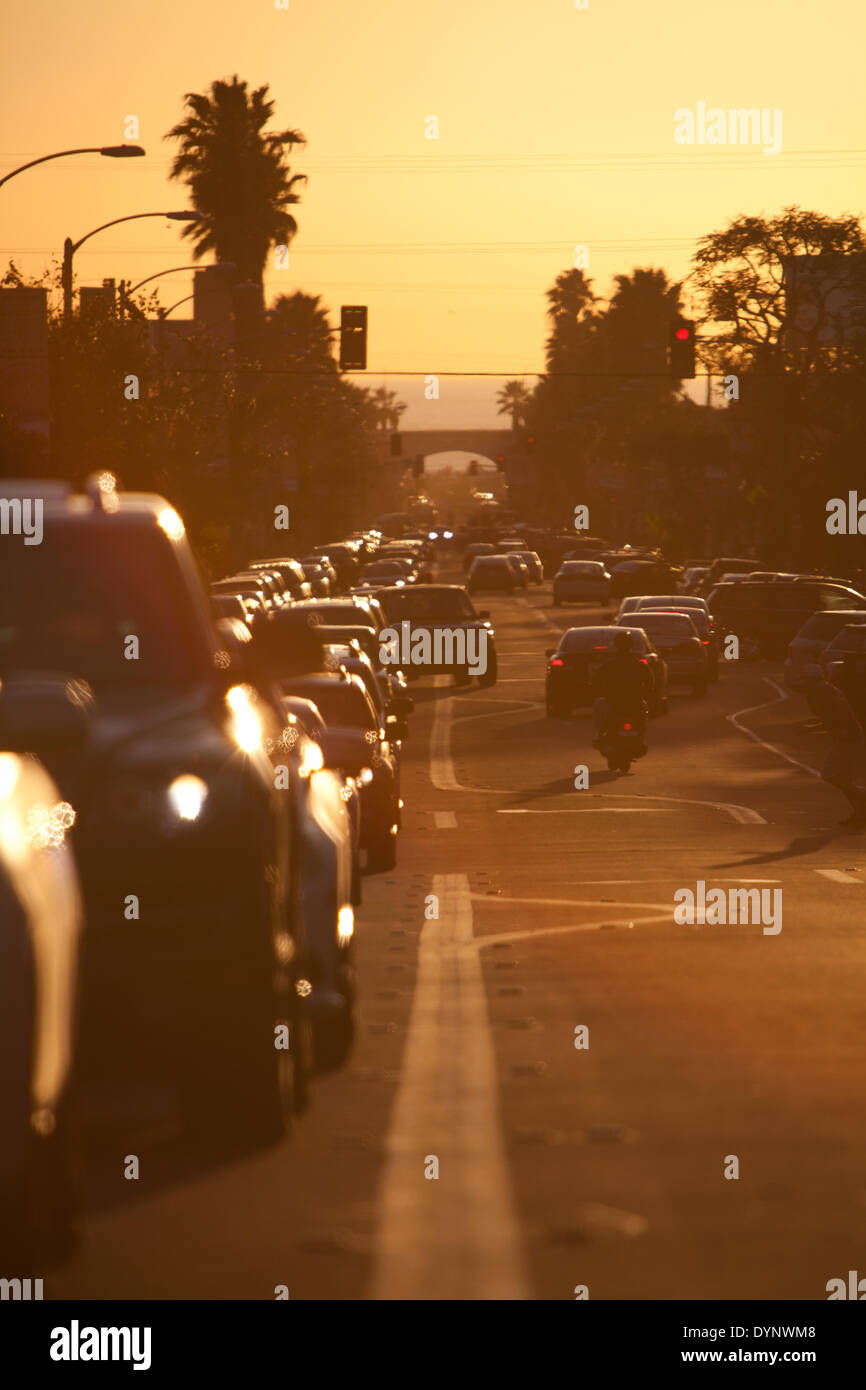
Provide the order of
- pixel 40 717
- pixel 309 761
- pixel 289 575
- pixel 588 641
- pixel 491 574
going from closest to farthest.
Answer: pixel 40 717 < pixel 309 761 < pixel 588 641 < pixel 289 575 < pixel 491 574

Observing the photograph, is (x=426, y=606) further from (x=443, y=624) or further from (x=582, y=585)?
(x=582, y=585)

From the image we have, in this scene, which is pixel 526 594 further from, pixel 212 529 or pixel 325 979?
pixel 325 979

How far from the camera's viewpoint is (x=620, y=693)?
1029 inches

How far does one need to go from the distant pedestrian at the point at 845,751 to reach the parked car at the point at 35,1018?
15.2 meters

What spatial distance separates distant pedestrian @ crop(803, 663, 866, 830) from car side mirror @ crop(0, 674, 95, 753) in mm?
14948

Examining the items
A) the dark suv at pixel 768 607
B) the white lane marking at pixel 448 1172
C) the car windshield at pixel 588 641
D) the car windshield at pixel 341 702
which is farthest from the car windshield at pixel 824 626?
the white lane marking at pixel 448 1172

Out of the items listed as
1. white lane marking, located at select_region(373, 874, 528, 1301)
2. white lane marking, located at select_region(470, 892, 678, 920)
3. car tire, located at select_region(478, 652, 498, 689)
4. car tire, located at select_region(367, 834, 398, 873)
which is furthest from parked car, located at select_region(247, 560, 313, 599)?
white lane marking, located at select_region(373, 874, 528, 1301)

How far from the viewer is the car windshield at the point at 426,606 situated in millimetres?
41438

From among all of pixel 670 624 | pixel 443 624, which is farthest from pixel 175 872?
pixel 443 624

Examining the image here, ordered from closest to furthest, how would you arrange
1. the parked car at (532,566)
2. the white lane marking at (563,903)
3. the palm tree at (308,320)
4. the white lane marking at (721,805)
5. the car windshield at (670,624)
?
the white lane marking at (563,903) < the white lane marking at (721,805) < the car windshield at (670,624) < the parked car at (532,566) < the palm tree at (308,320)

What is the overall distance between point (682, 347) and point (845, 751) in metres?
24.3

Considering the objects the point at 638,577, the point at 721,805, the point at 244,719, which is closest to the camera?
the point at 244,719

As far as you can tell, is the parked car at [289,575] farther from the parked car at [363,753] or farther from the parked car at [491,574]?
the parked car at [363,753]

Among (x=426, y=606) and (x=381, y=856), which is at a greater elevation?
(x=426, y=606)
